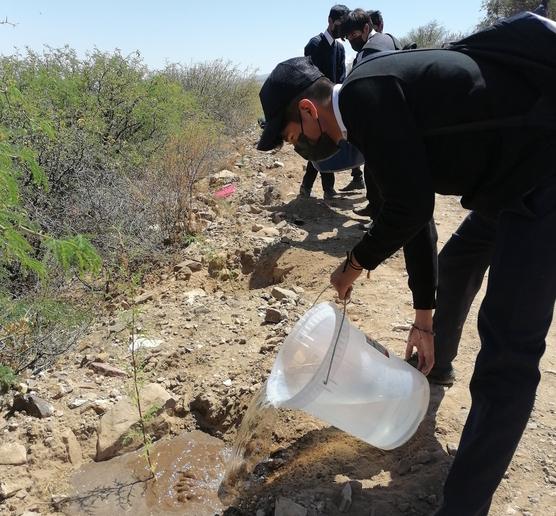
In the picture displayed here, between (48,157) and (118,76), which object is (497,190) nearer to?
(48,157)

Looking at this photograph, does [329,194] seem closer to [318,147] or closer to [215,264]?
[215,264]

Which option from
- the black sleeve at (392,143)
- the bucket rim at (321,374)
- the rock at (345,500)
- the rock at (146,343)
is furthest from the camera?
the rock at (146,343)

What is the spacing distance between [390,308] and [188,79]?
11.5m

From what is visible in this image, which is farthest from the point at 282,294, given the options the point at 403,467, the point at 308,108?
the point at 308,108

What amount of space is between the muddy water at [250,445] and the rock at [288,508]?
0.40 m

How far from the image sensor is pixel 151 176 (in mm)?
5621

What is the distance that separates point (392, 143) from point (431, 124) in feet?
0.50

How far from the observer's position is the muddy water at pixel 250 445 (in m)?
2.45

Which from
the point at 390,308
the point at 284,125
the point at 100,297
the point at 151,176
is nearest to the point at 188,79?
the point at 151,176

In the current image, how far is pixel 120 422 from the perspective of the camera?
2.63 metres

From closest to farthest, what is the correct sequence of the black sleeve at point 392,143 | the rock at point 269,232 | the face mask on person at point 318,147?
the black sleeve at point 392,143, the face mask on person at point 318,147, the rock at point 269,232

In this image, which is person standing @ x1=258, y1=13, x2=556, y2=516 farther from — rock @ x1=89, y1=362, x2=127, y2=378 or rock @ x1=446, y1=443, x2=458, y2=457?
rock @ x1=89, y1=362, x2=127, y2=378

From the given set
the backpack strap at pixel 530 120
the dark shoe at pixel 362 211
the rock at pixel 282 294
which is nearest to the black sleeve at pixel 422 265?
the backpack strap at pixel 530 120

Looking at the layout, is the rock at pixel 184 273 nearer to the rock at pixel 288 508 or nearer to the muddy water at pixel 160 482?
the muddy water at pixel 160 482
